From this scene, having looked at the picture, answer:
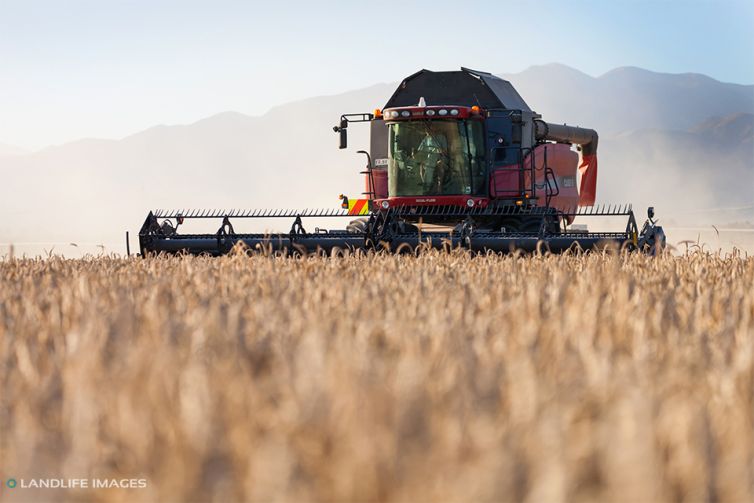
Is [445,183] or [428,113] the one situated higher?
[428,113]

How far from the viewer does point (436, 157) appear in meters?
14.0

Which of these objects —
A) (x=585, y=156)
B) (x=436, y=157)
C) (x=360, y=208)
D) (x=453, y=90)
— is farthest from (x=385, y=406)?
(x=585, y=156)

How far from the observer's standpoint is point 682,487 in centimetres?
192

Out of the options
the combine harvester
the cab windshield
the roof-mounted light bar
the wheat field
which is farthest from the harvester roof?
the wheat field

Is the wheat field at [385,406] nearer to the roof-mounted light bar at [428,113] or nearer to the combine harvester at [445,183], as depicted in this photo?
the combine harvester at [445,183]

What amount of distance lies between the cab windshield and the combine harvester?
0.01 metres

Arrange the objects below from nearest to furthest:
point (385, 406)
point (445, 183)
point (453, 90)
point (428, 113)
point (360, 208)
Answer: point (385, 406), point (428, 113), point (445, 183), point (360, 208), point (453, 90)

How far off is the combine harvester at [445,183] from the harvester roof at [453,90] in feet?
0.04

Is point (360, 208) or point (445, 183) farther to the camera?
point (360, 208)

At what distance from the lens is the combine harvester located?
11984mm

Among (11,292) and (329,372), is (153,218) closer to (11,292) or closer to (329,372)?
(11,292)

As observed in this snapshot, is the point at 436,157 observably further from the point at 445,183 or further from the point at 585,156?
the point at 585,156

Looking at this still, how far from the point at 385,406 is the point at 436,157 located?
12.1 metres

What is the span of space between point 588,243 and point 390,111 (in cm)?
330
